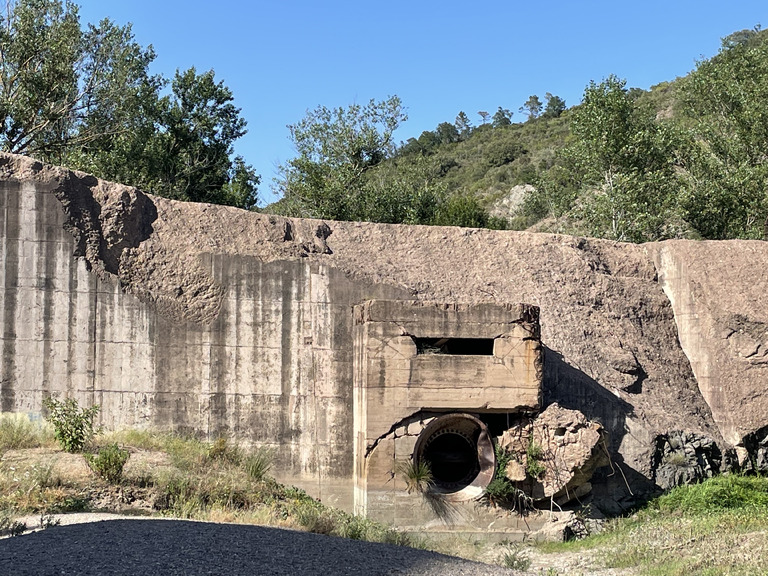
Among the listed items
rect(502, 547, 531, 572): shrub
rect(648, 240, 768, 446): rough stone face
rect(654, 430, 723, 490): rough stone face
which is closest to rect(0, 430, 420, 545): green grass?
rect(502, 547, 531, 572): shrub

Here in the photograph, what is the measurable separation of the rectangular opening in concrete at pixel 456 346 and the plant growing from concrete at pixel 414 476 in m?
1.48

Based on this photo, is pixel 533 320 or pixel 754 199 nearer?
pixel 533 320

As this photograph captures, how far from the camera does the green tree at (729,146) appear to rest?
74.9ft

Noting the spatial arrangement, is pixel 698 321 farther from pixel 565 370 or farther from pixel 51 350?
pixel 51 350

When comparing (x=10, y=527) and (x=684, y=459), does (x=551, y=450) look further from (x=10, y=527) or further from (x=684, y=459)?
(x=10, y=527)

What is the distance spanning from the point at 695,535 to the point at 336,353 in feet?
17.2

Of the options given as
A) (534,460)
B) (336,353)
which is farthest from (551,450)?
(336,353)

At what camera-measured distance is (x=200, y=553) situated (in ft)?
24.1

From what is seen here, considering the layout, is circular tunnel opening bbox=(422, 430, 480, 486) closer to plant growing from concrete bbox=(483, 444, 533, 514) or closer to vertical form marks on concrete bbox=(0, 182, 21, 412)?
plant growing from concrete bbox=(483, 444, 533, 514)

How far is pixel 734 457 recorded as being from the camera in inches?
551

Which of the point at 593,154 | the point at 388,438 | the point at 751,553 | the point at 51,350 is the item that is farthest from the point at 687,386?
the point at 593,154

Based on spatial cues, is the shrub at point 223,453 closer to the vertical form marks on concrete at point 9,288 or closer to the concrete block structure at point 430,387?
the concrete block structure at point 430,387

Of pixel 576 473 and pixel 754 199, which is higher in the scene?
pixel 754 199

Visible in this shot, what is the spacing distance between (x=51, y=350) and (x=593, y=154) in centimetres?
1648
